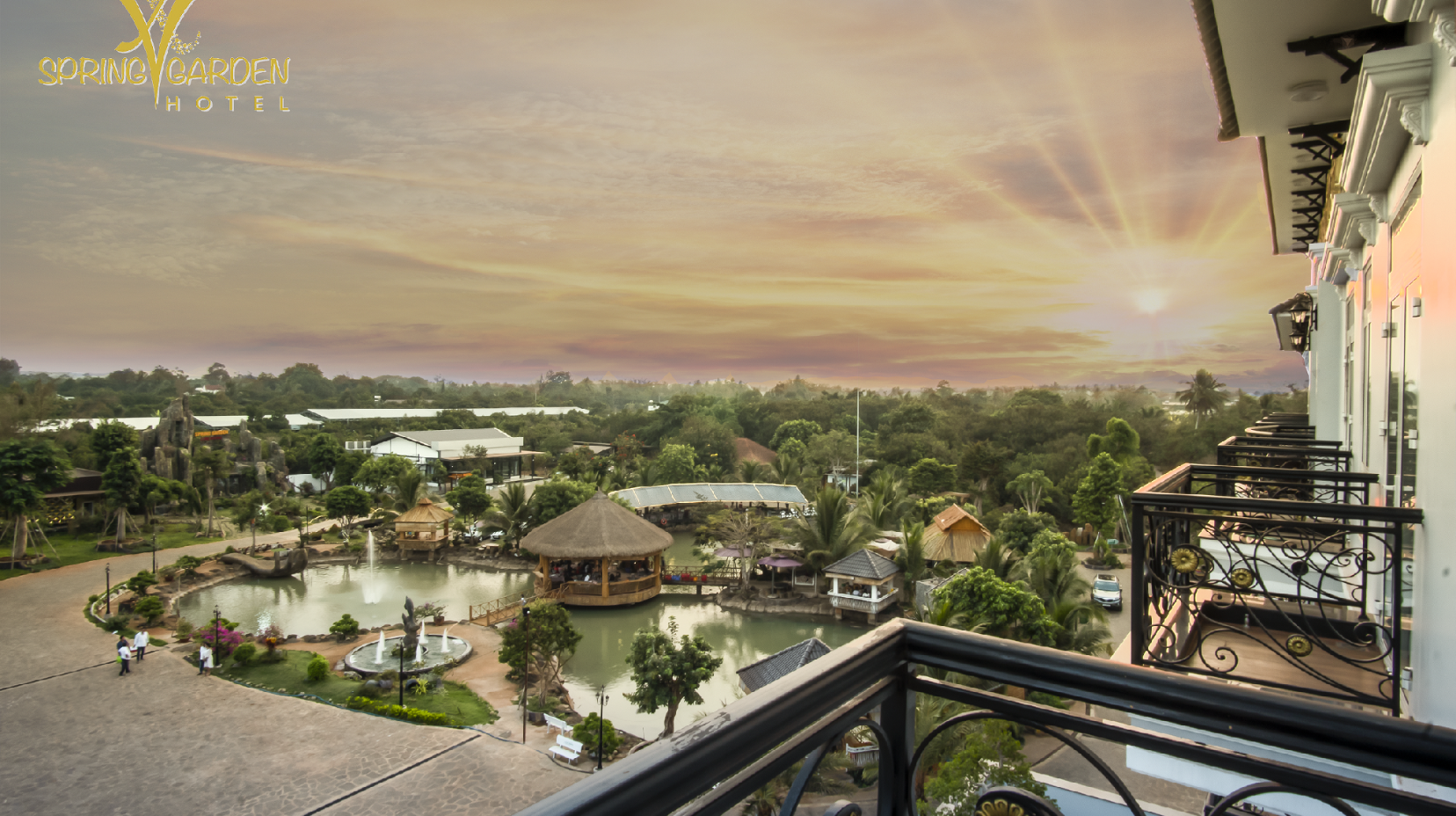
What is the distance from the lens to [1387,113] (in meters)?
2.35

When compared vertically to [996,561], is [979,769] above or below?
below

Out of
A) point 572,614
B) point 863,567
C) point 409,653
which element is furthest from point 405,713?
point 863,567

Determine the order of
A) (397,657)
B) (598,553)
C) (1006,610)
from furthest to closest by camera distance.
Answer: (598,553) < (397,657) < (1006,610)

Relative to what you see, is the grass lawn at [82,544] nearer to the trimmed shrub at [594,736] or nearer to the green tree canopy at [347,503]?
the green tree canopy at [347,503]

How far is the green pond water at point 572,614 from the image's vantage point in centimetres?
1212

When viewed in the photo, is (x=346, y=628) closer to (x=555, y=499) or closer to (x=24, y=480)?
(x=555, y=499)

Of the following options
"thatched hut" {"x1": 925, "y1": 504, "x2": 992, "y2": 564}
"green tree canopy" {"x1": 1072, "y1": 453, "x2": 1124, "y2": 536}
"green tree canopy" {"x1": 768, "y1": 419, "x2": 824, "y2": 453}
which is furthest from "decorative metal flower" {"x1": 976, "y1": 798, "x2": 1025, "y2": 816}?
"green tree canopy" {"x1": 768, "y1": 419, "x2": 824, "y2": 453}

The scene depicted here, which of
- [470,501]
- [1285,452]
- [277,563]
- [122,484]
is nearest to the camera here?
[1285,452]

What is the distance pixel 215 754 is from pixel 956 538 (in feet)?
45.5

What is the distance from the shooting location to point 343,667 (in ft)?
40.2

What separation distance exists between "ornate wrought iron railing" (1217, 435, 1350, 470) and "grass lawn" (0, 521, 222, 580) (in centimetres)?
2273

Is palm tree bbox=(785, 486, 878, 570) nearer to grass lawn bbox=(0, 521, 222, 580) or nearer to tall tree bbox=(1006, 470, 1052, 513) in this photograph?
tall tree bbox=(1006, 470, 1052, 513)

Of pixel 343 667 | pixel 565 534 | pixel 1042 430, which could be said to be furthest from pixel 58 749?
pixel 1042 430

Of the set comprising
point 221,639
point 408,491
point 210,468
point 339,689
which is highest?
point 210,468
